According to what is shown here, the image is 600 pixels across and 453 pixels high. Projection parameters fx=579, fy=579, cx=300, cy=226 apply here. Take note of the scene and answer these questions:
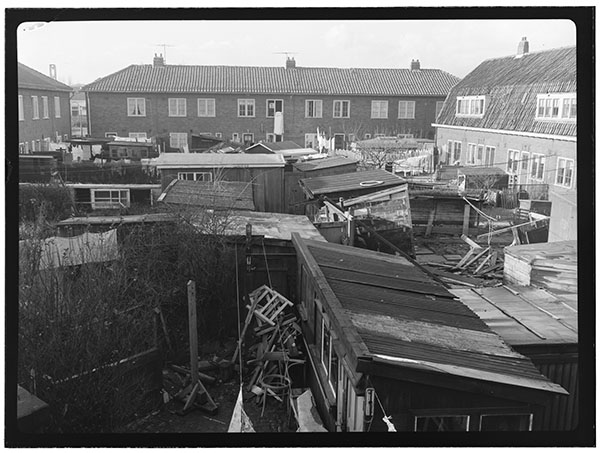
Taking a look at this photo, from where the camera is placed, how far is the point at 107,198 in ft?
43.3

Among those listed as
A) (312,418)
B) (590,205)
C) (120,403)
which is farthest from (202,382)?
(590,205)

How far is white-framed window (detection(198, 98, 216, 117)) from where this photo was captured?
26609 mm

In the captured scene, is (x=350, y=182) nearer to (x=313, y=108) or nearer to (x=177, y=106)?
(x=313, y=108)

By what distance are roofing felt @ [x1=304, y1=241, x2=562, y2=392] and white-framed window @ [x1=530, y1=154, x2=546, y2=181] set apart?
489 inches

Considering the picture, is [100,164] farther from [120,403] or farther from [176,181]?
[120,403]

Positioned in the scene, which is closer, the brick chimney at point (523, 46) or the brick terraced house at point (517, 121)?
the brick chimney at point (523, 46)

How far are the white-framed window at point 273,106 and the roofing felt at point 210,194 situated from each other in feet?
46.8

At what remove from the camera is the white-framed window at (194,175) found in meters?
15.2

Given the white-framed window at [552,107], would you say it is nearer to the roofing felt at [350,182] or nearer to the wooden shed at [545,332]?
the roofing felt at [350,182]

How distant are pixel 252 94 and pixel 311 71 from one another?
9.81 feet

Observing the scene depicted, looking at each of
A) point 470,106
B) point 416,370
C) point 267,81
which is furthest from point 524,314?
point 267,81

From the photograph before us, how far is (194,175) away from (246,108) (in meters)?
12.6

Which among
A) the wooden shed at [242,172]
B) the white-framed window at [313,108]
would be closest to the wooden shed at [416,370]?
the wooden shed at [242,172]

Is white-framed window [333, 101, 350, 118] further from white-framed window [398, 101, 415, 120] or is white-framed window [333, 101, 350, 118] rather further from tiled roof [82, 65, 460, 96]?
white-framed window [398, 101, 415, 120]
